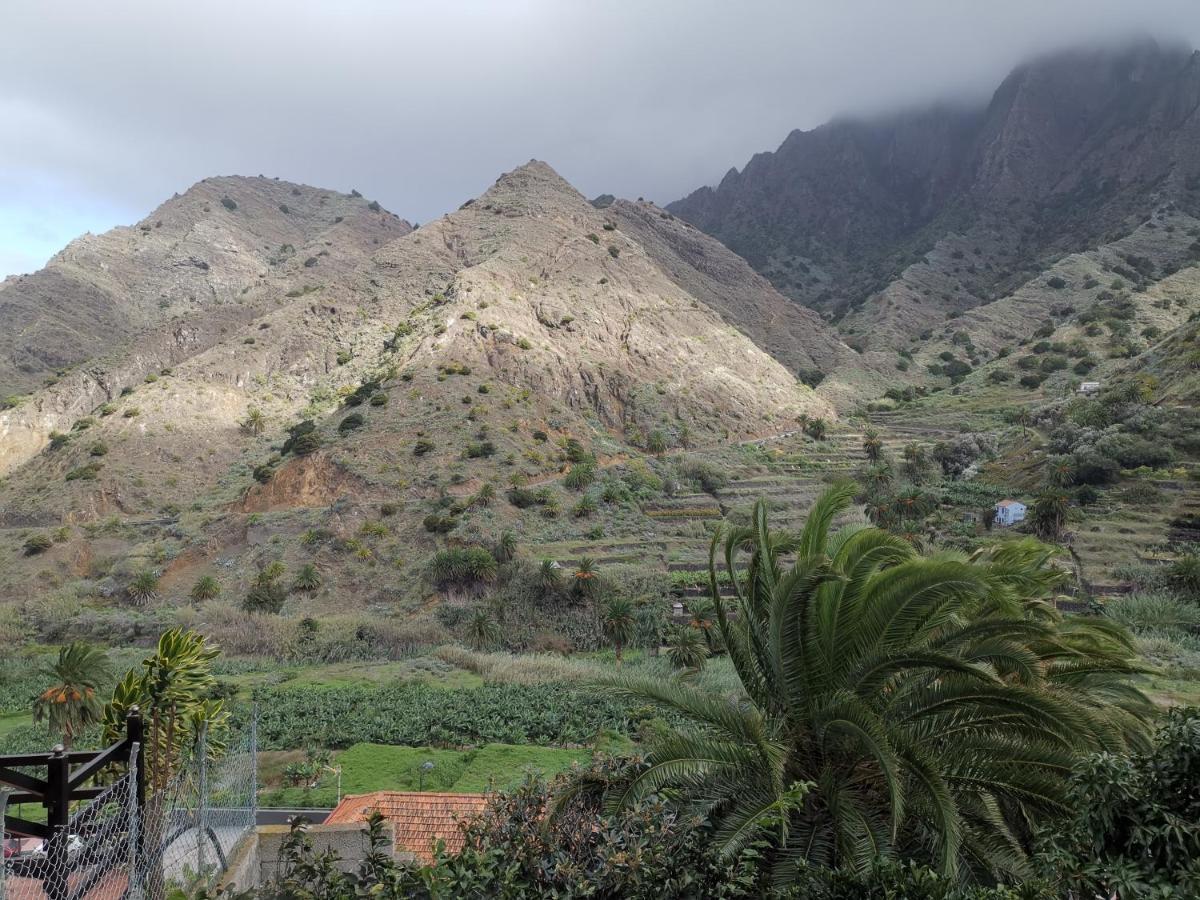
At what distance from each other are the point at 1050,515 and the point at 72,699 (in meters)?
39.0

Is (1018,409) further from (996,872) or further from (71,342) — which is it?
(71,342)

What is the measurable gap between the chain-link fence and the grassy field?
6454mm

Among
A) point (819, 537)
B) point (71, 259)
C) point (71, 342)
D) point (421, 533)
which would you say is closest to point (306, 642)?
point (421, 533)

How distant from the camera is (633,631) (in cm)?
3347

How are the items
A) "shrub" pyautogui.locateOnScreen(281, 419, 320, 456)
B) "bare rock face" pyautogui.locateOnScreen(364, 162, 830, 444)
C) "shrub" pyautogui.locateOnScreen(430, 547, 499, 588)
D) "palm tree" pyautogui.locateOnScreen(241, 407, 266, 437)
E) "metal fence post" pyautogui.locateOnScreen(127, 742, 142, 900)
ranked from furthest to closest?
"bare rock face" pyautogui.locateOnScreen(364, 162, 830, 444), "palm tree" pyautogui.locateOnScreen(241, 407, 266, 437), "shrub" pyautogui.locateOnScreen(281, 419, 320, 456), "shrub" pyautogui.locateOnScreen(430, 547, 499, 588), "metal fence post" pyautogui.locateOnScreen(127, 742, 142, 900)

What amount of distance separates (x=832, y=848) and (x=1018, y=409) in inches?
2598

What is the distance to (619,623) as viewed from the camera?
3284cm

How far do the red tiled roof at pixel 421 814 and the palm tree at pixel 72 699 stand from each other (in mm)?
10022

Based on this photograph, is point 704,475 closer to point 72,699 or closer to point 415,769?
point 415,769

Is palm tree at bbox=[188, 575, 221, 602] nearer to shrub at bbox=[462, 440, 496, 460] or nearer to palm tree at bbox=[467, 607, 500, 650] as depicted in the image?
palm tree at bbox=[467, 607, 500, 650]

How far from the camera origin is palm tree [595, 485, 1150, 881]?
6.14 m

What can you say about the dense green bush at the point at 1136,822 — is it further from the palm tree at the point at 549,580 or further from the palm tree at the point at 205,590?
the palm tree at the point at 205,590


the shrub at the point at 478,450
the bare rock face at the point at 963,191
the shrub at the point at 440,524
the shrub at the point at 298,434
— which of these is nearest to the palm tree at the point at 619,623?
the shrub at the point at 440,524

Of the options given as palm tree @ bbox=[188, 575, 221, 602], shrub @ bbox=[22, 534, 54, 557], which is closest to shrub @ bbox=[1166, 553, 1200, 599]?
palm tree @ bbox=[188, 575, 221, 602]
